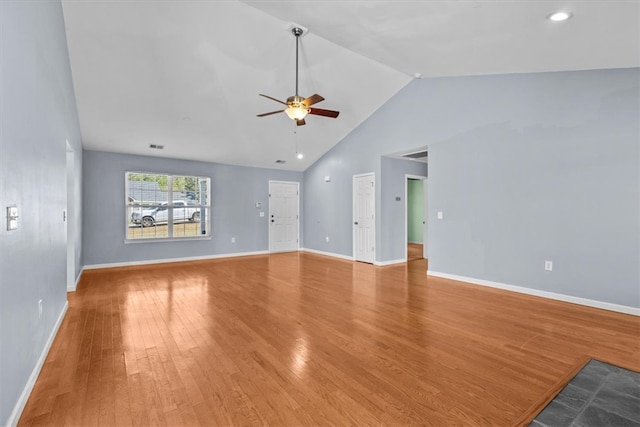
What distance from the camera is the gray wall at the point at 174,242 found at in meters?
6.39

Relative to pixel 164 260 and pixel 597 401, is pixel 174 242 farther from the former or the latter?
pixel 597 401

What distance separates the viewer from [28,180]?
6.82ft

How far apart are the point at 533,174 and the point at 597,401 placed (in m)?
3.26

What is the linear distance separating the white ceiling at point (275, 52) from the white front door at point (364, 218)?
5.51 ft

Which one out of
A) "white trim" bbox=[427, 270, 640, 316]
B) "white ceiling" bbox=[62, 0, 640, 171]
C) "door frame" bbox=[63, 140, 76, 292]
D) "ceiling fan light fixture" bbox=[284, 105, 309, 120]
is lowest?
"white trim" bbox=[427, 270, 640, 316]

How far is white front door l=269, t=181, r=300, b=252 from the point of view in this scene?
8.83 metres

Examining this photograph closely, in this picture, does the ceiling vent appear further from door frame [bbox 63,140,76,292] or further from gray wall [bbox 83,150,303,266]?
door frame [bbox 63,140,76,292]

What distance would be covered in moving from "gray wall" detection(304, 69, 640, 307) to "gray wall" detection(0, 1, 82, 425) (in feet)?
17.8

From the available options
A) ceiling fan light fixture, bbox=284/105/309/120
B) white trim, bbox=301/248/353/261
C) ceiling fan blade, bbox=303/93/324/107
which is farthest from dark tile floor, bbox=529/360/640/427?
white trim, bbox=301/248/353/261

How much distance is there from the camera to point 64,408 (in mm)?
1903

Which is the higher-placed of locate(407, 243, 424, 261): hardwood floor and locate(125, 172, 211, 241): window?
locate(125, 172, 211, 241): window

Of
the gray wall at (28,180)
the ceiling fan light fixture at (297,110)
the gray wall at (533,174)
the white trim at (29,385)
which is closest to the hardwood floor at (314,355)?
the white trim at (29,385)

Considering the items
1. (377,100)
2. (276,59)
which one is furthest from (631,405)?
(377,100)

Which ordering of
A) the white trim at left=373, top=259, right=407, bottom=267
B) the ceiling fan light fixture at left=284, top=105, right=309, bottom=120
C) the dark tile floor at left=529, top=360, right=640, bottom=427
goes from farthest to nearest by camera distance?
the white trim at left=373, top=259, right=407, bottom=267, the ceiling fan light fixture at left=284, top=105, right=309, bottom=120, the dark tile floor at left=529, top=360, right=640, bottom=427
